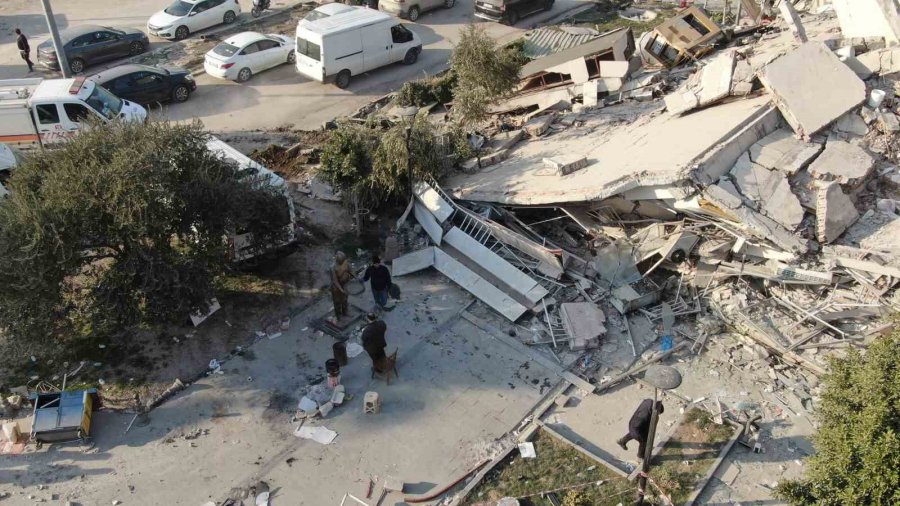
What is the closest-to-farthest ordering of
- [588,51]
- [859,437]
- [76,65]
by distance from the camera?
[859,437] < [588,51] < [76,65]

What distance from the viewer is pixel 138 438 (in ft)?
34.8

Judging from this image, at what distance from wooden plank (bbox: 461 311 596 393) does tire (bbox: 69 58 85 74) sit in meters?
15.4

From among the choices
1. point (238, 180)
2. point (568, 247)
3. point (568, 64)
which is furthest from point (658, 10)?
point (238, 180)

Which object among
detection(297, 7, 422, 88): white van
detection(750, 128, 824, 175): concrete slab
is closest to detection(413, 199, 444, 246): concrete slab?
detection(750, 128, 824, 175): concrete slab

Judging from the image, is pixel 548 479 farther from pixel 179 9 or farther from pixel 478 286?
pixel 179 9

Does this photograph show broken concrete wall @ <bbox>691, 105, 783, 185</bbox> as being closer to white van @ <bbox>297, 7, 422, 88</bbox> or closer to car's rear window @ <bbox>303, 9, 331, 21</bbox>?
white van @ <bbox>297, 7, 422, 88</bbox>

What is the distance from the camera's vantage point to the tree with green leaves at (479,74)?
52.2 feet

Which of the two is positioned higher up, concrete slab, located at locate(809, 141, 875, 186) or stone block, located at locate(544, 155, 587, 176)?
concrete slab, located at locate(809, 141, 875, 186)

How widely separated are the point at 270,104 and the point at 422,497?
1346 cm

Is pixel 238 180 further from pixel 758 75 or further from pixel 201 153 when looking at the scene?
pixel 758 75

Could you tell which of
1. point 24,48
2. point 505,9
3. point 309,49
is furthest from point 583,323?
point 24,48

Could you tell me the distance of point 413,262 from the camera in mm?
13641

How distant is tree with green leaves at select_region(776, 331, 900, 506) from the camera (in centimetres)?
739

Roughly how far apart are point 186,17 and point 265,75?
14.0 feet
